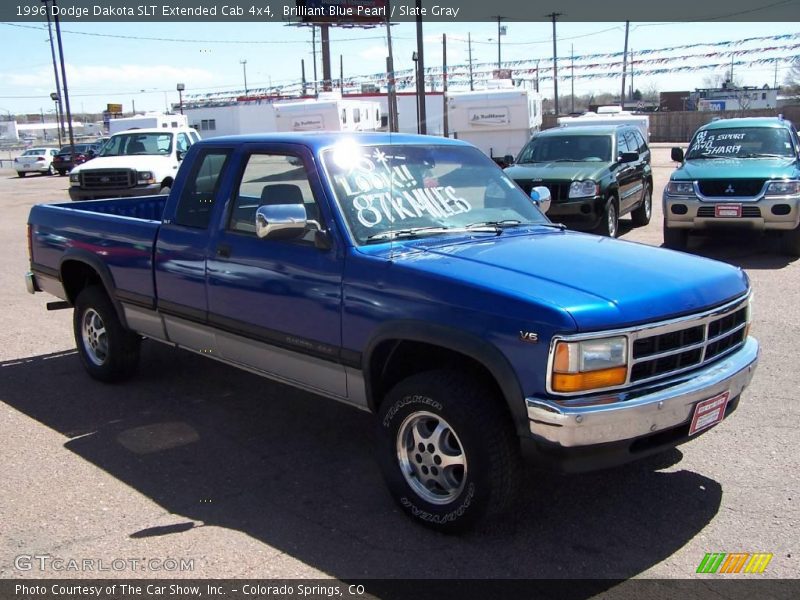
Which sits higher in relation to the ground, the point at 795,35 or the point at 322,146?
the point at 795,35

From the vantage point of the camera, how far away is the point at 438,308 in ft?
11.8

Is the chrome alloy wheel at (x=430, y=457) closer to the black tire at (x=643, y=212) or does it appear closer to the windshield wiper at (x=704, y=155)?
the windshield wiper at (x=704, y=155)

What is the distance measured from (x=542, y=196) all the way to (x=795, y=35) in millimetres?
24388

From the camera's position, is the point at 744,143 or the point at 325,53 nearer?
the point at 744,143

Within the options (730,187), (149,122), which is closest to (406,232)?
(730,187)

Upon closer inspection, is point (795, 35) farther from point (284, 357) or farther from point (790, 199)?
point (284, 357)

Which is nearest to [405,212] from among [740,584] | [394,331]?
[394,331]

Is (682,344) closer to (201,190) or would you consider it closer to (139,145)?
(201,190)

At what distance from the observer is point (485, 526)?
3715 mm

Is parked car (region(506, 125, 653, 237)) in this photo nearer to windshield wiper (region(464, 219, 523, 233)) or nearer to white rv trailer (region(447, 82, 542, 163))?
windshield wiper (region(464, 219, 523, 233))

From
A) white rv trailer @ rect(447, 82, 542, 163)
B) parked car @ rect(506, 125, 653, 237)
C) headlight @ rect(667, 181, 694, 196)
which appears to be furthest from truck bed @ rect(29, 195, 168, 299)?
white rv trailer @ rect(447, 82, 542, 163)

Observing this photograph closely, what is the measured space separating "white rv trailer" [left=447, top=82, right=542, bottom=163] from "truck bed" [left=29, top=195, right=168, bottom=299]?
19103mm

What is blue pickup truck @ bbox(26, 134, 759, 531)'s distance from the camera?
Result: 10.9 feet

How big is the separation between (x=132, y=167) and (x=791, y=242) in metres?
13.4
